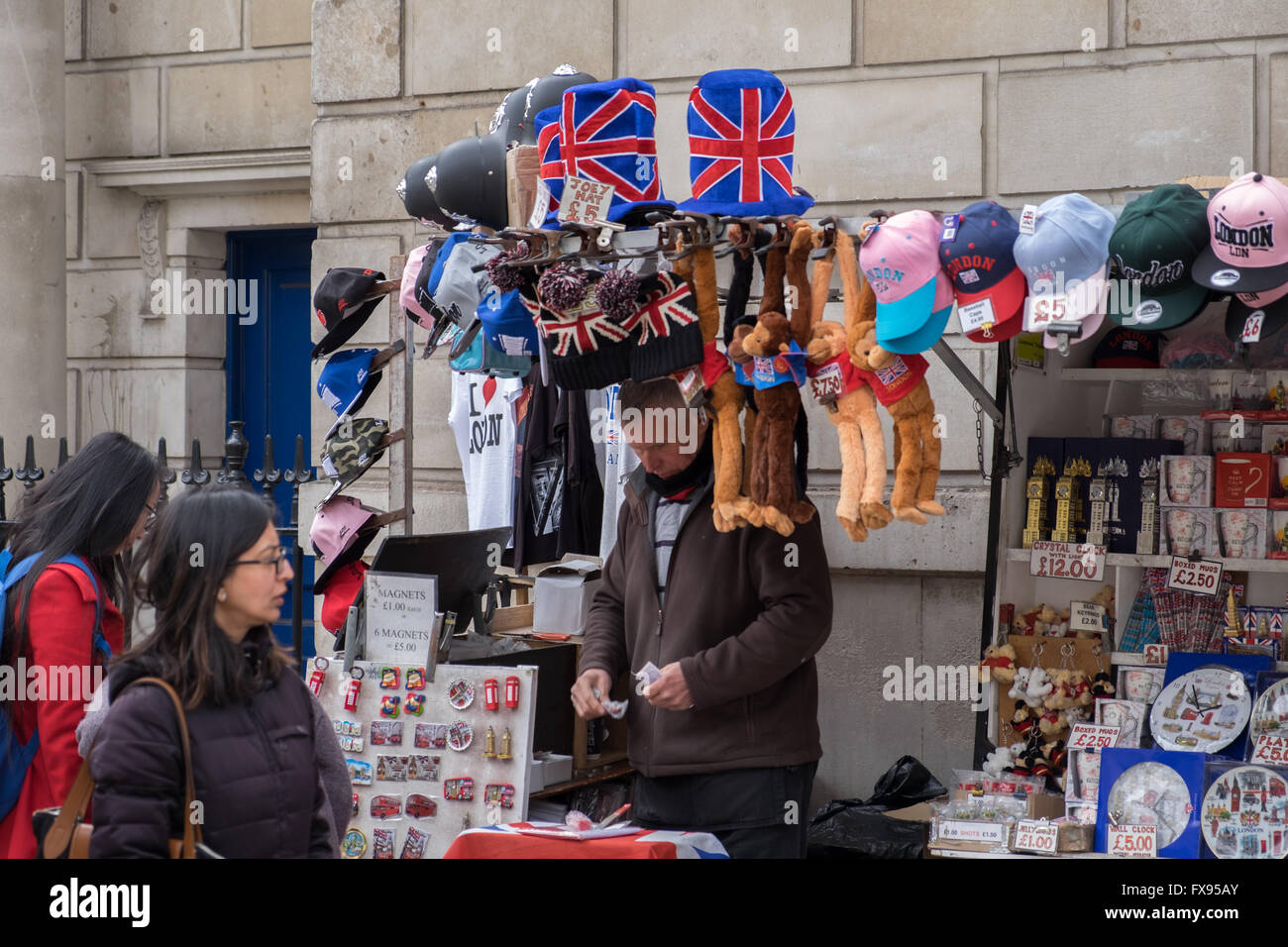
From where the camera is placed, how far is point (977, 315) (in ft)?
12.6

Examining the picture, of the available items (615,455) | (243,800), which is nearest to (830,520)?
(615,455)

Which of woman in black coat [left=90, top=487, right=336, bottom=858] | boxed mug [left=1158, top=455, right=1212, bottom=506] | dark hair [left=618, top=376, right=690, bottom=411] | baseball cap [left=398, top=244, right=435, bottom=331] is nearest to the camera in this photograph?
woman in black coat [left=90, top=487, right=336, bottom=858]

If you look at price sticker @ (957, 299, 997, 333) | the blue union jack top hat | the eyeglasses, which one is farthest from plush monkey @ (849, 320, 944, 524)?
the eyeglasses

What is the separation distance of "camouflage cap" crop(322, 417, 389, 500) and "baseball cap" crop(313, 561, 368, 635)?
36cm

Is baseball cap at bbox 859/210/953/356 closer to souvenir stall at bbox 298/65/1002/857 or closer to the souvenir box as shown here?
souvenir stall at bbox 298/65/1002/857

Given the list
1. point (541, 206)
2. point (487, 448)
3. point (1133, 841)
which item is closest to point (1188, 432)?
point (1133, 841)

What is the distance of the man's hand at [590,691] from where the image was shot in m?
4.42

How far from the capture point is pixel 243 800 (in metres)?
2.86

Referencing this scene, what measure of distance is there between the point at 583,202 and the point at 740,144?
516 millimetres

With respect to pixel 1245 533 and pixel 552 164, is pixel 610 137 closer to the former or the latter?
pixel 552 164

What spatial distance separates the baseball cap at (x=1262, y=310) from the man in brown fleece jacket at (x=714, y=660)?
1313 mm

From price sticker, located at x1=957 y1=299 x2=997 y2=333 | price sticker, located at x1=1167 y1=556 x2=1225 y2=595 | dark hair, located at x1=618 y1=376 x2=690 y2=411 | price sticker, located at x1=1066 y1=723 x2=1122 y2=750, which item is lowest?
price sticker, located at x1=1066 y1=723 x2=1122 y2=750

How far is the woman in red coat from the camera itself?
3631 mm

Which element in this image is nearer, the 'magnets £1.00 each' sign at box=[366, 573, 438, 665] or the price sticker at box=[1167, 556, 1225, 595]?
the 'magnets £1.00 each' sign at box=[366, 573, 438, 665]
